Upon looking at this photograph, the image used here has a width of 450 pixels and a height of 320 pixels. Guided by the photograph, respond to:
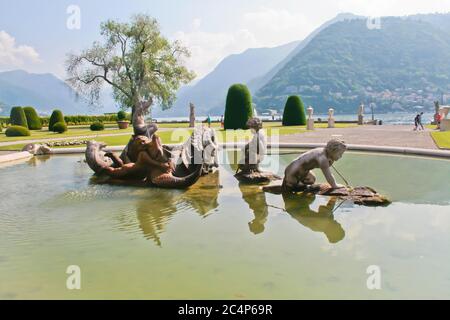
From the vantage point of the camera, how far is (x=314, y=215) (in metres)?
6.86

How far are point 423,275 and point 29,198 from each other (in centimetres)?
791

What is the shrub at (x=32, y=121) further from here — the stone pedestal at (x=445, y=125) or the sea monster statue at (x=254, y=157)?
the stone pedestal at (x=445, y=125)

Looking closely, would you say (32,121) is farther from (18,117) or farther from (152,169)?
(152,169)

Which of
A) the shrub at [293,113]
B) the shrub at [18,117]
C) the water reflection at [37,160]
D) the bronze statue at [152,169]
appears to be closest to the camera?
the bronze statue at [152,169]

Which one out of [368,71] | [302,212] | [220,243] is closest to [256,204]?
[302,212]

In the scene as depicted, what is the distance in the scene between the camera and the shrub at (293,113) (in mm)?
38562

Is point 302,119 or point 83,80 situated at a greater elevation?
point 83,80

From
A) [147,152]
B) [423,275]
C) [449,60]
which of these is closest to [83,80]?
[147,152]

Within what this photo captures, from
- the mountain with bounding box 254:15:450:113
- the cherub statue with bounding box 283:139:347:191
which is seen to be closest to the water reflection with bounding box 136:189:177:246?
the cherub statue with bounding box 283:139:347:191

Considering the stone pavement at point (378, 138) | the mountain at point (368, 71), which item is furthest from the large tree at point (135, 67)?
the mountain at point (368, 71)

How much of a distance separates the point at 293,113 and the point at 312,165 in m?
30.9

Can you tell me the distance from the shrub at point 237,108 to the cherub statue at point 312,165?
24.1 metres
